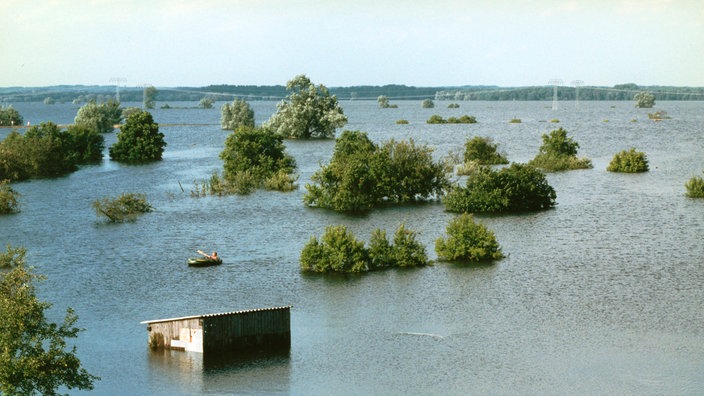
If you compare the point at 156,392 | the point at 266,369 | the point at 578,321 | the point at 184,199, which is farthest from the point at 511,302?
the point at 184,199

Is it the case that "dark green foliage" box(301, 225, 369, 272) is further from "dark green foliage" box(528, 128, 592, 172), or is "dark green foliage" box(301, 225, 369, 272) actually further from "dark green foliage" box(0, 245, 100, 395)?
"dark green foliage" box(528, 128, 592, 172)

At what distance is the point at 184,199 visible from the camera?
102 metres

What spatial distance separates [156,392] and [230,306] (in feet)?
49.9

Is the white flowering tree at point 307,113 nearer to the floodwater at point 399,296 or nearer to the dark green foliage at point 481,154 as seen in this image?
the dark green foliage at point 481,154

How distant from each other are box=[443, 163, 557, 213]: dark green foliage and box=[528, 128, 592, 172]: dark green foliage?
3398cm

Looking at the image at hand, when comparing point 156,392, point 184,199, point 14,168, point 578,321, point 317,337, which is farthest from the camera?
point 14,168

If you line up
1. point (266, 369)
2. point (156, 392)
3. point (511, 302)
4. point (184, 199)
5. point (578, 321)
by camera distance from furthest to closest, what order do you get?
1. point (184, 199)
2. point (511, 302)
3. point (578, 321)
4. point (266, 369)
5. point (156, 392)

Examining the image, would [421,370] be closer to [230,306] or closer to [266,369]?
[266,369]

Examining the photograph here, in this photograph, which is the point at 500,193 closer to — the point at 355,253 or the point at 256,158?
the point at 355,253

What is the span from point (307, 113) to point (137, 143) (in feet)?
126

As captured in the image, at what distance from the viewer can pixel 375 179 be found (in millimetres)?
92688

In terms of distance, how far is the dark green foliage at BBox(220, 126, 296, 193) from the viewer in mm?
109600

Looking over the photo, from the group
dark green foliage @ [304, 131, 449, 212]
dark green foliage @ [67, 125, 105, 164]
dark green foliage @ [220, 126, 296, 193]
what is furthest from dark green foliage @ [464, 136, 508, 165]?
dark green foliage @ [67, 125, 105, 164]

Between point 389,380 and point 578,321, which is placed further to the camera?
point 578,321
